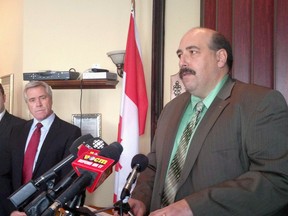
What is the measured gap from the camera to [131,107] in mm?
2623

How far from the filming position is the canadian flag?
2578 millimetres

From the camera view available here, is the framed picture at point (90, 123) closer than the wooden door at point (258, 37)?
No

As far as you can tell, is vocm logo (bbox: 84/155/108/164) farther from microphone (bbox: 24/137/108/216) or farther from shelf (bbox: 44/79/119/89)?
shelf (bbox: 44/79/119/89)

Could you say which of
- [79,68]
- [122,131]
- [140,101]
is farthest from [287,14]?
[79,68]

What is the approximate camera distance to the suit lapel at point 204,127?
4.45ft

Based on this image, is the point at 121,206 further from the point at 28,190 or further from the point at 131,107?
the point at 131,107

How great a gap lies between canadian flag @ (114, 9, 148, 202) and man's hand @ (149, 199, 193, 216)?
1408 mm

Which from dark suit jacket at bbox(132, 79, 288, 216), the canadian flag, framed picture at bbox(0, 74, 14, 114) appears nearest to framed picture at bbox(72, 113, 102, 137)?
the canadian flag

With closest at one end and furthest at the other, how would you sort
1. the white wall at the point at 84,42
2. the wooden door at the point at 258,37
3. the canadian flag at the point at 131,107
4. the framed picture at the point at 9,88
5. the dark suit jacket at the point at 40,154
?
the wooden door at the point at 258,37 → the dark suit jacket at the point at 40,154 → the canadian flag at the point at 131,107 → the white wall at the point at 84,42 → the framed picture at the point at 9,88

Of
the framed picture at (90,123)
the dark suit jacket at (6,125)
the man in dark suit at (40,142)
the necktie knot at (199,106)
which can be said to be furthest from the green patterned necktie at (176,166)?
the dark suit jacket at (6,125)

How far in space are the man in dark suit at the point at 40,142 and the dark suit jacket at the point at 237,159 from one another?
0.94 metres

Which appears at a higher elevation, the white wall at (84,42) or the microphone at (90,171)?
the white wall at (84,42)

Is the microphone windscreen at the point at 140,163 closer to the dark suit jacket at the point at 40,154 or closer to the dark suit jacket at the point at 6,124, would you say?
the dark suit jacket at the point at 40,154

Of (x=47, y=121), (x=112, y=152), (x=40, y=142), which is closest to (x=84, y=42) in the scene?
(x=47, y=121)
